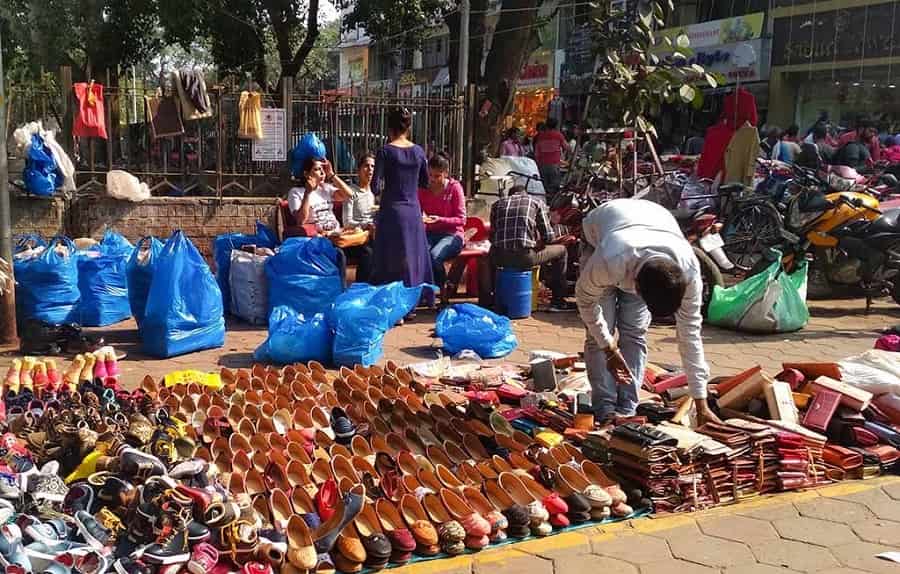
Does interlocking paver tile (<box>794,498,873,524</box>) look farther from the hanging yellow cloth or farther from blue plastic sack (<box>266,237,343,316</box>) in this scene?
the hanging yellow cloth

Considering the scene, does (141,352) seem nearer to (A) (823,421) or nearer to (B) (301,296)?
(B) (301,296)

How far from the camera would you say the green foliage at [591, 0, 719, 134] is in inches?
309

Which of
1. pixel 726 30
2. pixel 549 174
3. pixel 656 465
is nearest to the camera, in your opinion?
pixel 656 465

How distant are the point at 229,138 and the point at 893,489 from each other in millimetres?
8275

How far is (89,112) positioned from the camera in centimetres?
976

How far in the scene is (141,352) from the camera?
20.9 ft

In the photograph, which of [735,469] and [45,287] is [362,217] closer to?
[45,287]

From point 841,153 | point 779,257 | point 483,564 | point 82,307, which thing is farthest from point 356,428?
point 841,153

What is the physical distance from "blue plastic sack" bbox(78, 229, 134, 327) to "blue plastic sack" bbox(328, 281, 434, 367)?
2.09 metres

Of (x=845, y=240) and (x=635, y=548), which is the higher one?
(x=845, y=240)

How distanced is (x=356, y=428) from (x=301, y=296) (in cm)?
260

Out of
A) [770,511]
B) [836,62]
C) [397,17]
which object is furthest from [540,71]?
[770,511]

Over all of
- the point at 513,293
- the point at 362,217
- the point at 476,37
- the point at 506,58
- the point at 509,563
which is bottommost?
the point at 509,563

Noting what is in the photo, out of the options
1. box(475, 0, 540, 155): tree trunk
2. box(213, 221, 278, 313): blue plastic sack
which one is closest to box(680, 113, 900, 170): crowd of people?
box(475, 0, 540, 155): tree trunk
